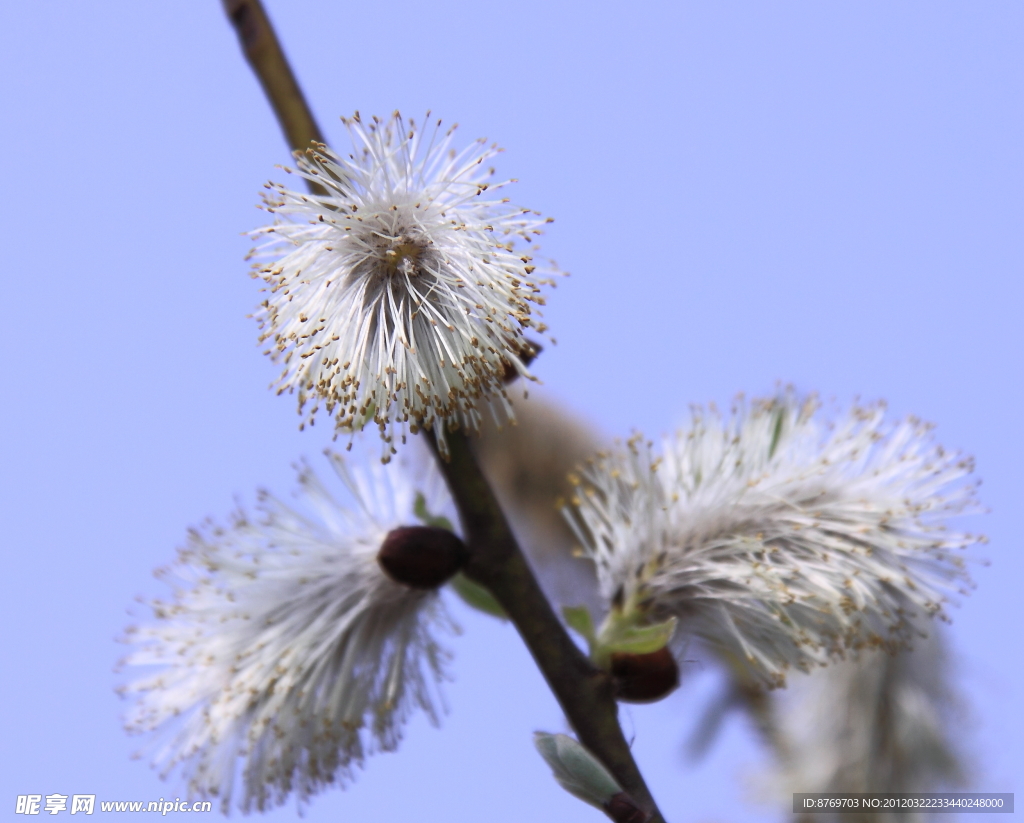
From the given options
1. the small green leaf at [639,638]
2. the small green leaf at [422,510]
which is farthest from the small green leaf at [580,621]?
the small green leaf at [422,510]

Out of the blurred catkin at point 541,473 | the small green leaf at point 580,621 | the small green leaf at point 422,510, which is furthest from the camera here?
the blurred catkin at point 541,473

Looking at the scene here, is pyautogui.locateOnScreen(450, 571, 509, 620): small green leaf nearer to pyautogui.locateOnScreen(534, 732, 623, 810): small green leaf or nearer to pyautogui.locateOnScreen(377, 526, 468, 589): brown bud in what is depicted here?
pyautogui.locateOnScreen(377, 526, 468, 589): brown bud

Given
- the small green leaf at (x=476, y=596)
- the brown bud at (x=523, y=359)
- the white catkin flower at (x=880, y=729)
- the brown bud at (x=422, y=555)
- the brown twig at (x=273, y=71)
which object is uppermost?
the brown twig at (x=273, y=71)

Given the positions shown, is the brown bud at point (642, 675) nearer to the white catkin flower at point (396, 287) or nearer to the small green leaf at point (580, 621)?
the small green leaf at point (580, 621)

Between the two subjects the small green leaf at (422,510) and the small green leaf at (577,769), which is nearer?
the small green leaf at (577,769)

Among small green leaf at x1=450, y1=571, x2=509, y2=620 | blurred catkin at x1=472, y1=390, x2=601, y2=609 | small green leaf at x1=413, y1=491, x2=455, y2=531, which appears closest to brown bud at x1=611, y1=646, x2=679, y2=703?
small green leaf at x1=450, y1=571, x2=509, y2=620

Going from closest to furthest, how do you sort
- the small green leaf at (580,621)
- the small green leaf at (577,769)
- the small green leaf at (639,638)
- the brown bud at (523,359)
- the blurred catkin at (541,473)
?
the small green leaf at (577,769) < the brown bud at (523,359) < the small green leaf at (639,638) < the small green leaf at (580,621) < the blurred catkin at (541,473)

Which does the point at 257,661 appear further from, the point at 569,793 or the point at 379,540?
the point at 569,793

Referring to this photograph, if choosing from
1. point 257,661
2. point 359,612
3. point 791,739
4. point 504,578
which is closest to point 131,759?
point 257,661
